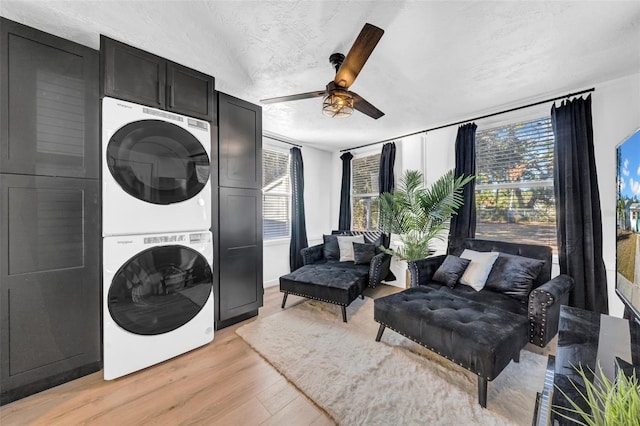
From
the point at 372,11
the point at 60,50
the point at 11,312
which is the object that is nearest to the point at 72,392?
the point at 11,312

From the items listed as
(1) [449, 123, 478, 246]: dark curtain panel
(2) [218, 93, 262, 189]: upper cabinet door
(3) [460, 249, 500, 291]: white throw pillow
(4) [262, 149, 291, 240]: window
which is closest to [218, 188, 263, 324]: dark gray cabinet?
(2) [218, 93, 262, 189]: upper cabinet door

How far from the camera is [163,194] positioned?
1863mm

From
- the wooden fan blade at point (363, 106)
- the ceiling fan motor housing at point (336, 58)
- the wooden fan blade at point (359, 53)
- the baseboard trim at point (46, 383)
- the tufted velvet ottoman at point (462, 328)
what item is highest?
the ceiling fan motor housing at point (336, 58)

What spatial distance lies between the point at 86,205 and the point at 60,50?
1.06 metres

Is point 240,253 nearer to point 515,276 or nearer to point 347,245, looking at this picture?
point 347,245

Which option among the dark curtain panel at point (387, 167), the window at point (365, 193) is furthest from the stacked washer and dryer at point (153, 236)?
the window at point (365, 193)

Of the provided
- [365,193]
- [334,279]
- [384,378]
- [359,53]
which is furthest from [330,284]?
[365,193]

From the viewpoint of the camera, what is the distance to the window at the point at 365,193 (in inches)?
171

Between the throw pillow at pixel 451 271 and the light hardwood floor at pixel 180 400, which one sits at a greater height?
the throw pillow at pixel 451 271

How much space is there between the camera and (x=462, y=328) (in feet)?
5.29

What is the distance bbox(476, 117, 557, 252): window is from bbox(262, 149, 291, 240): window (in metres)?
2.82

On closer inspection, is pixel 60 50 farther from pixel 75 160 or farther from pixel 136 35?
pixel 75 160

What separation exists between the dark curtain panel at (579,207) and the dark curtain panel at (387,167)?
6.31ft

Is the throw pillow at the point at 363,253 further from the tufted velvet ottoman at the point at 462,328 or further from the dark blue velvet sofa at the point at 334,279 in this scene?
the tufted velvet ottoman at the point at 462,328
